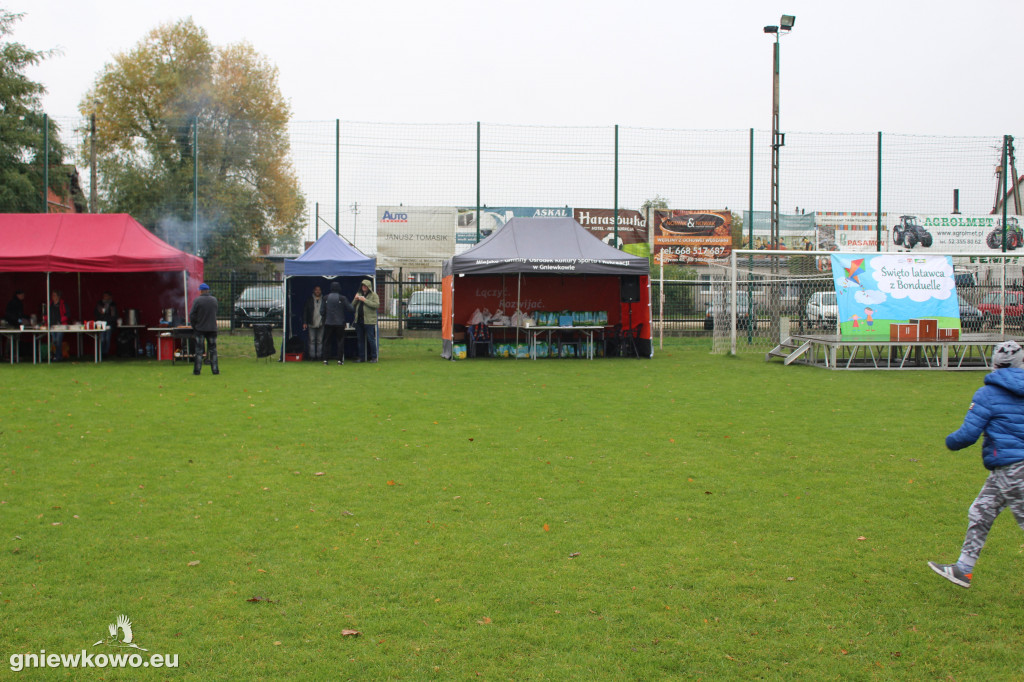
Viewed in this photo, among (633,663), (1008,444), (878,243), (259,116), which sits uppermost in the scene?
(259,116)

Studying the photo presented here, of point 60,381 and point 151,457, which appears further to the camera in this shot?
point 60,381

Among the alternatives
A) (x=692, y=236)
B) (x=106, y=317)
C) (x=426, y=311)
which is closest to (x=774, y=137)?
(x=692, y=236)

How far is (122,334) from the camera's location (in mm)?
18641

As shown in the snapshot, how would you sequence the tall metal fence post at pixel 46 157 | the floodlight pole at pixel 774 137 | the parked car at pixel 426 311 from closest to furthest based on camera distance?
the floodlight pole at pixel 774 137 → the tall metal fence post at pixel 46 157 → the parked car at pixel 426 311

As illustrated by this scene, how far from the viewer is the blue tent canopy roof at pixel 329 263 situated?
16.9m

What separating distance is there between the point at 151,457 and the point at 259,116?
3063cm

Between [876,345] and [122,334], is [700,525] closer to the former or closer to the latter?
[876,345]

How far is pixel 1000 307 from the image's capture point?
704 inches

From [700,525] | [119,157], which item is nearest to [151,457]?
[700,525]

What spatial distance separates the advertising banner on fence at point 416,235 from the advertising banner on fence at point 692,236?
6.09 metres

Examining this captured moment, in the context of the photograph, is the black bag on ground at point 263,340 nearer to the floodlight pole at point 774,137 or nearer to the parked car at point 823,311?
the parked car at point 823,311

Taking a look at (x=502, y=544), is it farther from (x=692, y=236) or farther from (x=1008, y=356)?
(x=692, y=236)

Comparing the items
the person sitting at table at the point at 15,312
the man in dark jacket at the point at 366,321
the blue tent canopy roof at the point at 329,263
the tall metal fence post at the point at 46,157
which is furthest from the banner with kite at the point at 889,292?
the tall metal fence post at the point at 46,157

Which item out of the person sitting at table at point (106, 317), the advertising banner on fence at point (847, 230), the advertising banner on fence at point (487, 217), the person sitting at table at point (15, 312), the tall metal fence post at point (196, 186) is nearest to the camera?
the person sitting at table at point (15, 312)
